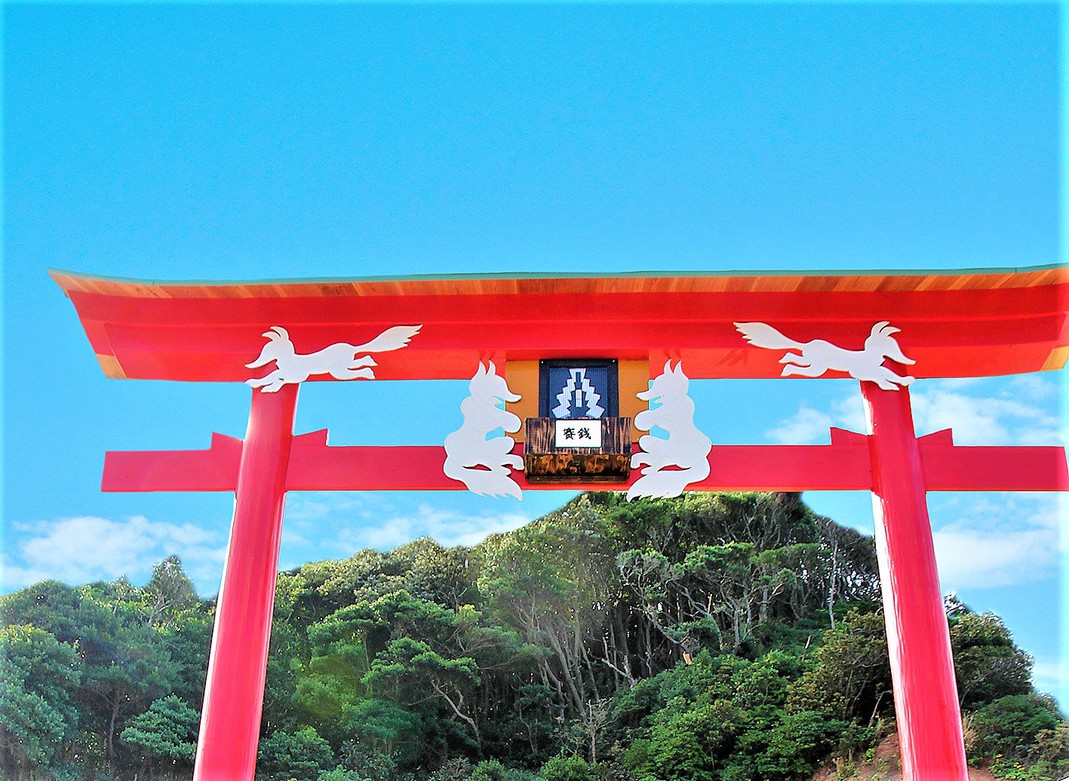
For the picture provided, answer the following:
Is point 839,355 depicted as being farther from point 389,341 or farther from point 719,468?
point 389,341

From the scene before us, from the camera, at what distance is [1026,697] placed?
8562 mm

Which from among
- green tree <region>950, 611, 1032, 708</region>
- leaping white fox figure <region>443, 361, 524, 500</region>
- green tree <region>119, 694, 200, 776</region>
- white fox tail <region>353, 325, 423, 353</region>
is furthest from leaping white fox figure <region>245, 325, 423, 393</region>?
green tree <region>950, 611, 1032, 708</region>

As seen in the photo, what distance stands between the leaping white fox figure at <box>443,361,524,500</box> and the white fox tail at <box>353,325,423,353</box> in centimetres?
40

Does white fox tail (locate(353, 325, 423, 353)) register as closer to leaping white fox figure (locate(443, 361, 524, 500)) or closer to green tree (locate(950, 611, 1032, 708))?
leaping white fox figure (locate(443, 361, 524, 500))

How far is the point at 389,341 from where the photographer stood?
4.21m

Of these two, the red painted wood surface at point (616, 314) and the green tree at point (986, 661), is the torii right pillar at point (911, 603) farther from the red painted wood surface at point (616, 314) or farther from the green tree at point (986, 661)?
the green tree at point (986, 661)

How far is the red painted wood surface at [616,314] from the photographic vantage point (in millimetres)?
4129

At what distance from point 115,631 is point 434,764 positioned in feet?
12.6

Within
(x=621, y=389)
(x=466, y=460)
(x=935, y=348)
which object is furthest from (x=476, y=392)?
(x=935, y=348)

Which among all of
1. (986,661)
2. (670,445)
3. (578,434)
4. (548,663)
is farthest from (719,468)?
(548,663)

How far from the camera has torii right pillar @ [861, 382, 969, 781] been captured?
349 cm

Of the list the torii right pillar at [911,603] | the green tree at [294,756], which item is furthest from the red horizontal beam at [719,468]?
the green tree at [294,756]

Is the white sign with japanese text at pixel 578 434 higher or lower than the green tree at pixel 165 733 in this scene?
higher

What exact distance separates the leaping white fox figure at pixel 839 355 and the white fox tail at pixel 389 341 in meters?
1.58
